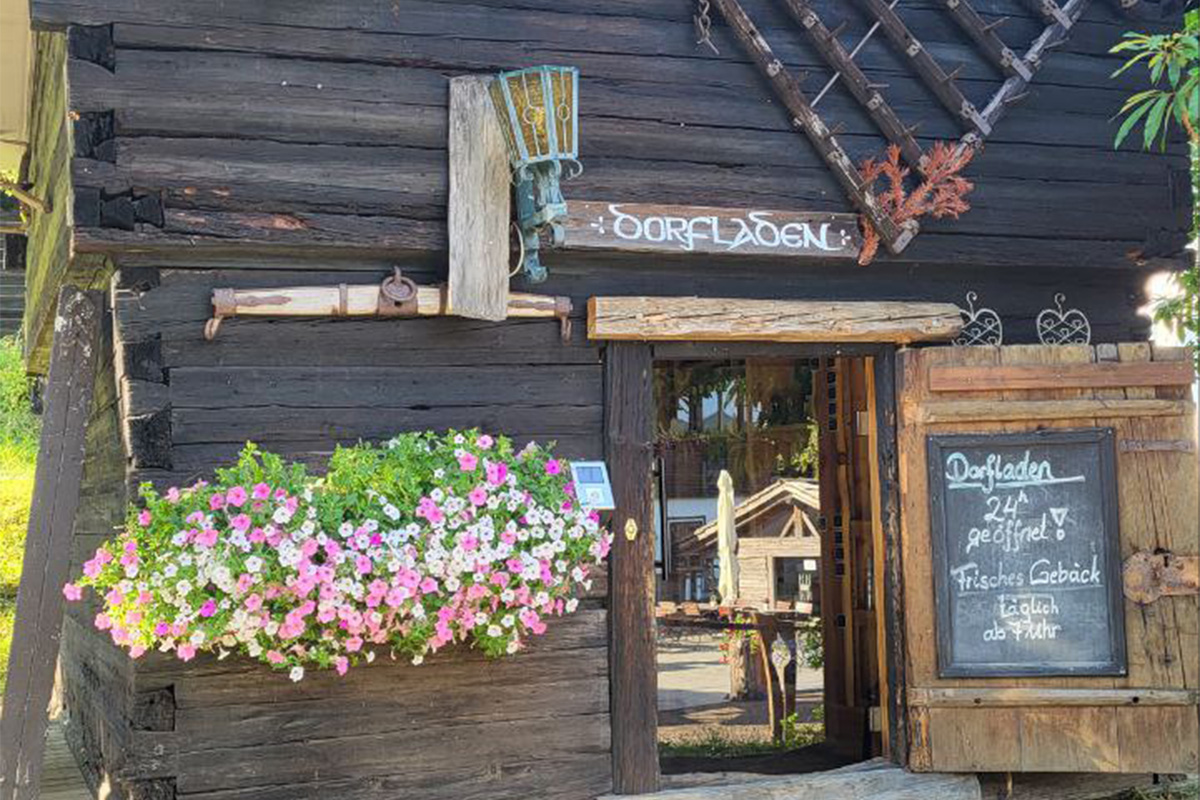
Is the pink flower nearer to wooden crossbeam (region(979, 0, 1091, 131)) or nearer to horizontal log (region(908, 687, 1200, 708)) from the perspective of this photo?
horizontal log (region(908, 687, 1200, 708))

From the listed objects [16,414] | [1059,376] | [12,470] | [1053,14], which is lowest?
[1059,376]

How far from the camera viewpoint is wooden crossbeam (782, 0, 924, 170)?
685 cm

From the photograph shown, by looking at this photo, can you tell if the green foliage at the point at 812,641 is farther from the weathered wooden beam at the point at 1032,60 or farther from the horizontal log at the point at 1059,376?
the weathered wooden beam at the point at 1032,60

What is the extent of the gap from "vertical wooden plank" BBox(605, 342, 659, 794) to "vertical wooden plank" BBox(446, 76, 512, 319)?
69 cm

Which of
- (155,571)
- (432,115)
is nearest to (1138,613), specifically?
(432,115)

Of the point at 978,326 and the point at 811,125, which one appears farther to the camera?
the point at 978,326

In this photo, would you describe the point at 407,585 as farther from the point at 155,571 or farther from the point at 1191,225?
the point at 1191,225

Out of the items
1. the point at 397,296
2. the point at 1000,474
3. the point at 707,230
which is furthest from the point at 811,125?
the point at 397,296

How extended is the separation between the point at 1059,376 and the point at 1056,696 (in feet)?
4.81

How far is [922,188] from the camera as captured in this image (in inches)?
272

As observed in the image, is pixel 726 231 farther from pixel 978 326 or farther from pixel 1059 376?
pixel 1059 376

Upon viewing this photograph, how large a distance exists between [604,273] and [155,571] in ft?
7.93

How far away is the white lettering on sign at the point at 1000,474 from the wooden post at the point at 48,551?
3.87m

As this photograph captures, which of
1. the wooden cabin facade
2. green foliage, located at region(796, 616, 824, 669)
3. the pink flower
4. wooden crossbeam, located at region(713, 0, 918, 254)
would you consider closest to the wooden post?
the wooden cabin facade
